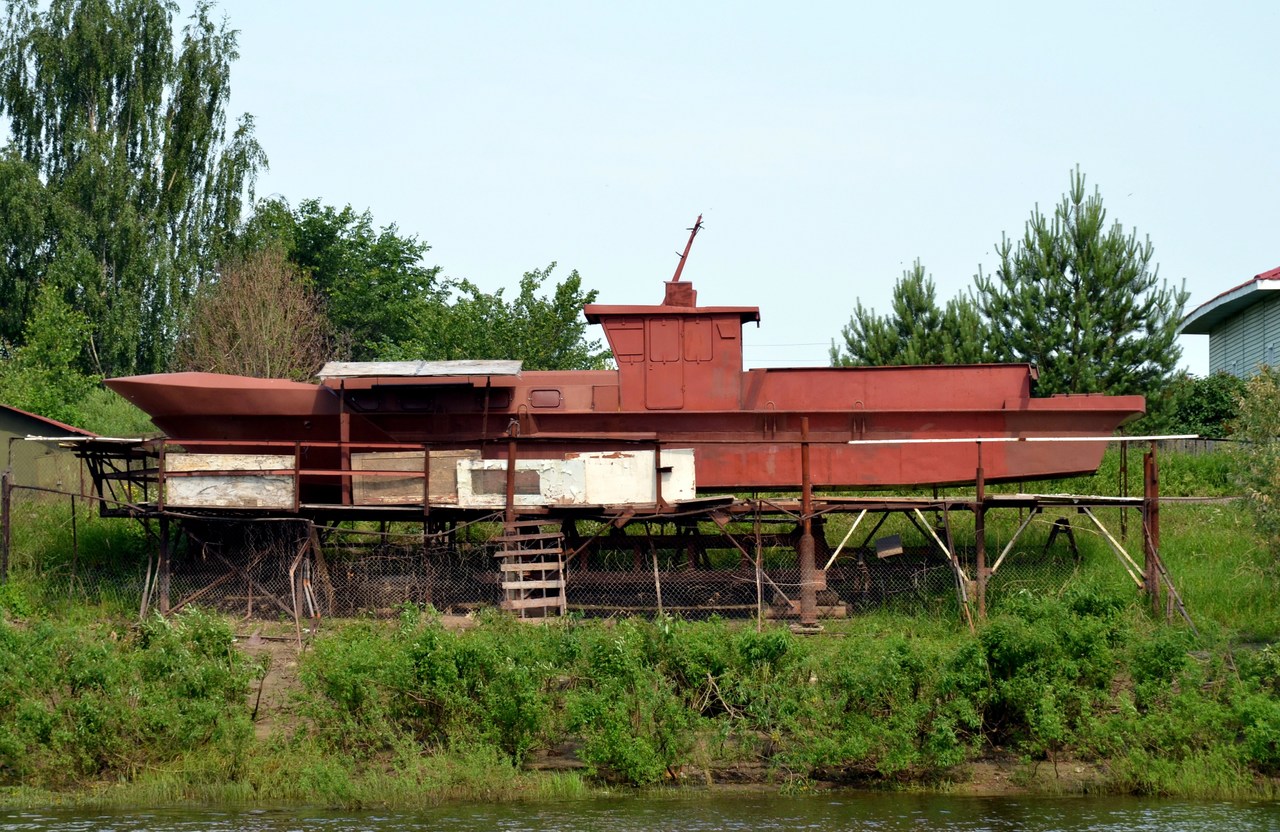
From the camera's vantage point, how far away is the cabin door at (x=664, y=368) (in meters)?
20.5

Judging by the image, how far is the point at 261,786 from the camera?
45.9 ft

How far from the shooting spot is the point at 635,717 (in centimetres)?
1429

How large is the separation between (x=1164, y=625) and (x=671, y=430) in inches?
286

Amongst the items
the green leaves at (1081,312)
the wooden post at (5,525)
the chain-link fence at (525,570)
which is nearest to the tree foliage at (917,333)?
the green leaves at (1081,312)

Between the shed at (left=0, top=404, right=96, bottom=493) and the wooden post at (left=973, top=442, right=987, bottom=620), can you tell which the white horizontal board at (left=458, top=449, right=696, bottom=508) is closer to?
the wooden post at (left=973, top=442, right=987, bottom=620)

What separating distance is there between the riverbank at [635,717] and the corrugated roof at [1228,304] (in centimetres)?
1806

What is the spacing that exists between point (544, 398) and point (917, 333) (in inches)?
554

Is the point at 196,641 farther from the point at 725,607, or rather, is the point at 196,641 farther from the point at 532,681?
the point at 725,607

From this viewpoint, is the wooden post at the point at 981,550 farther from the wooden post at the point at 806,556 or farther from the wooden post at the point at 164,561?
the wooden post at the point at 164,561

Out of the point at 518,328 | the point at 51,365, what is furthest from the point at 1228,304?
the point at 51,365

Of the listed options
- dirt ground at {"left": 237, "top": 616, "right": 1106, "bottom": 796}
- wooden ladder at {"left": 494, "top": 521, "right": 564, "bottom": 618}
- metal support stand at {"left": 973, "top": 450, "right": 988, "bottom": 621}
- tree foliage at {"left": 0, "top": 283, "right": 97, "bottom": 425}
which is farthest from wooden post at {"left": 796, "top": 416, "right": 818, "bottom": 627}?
tree foliage at {"left": 0, "top": 283, "right": 97, "bottom": 425}

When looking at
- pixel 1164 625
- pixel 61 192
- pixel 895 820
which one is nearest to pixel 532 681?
pixel 895 820

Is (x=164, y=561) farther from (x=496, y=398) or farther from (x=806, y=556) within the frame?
(x=806, y=556)

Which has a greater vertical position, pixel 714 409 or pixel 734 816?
pixel 714 409
